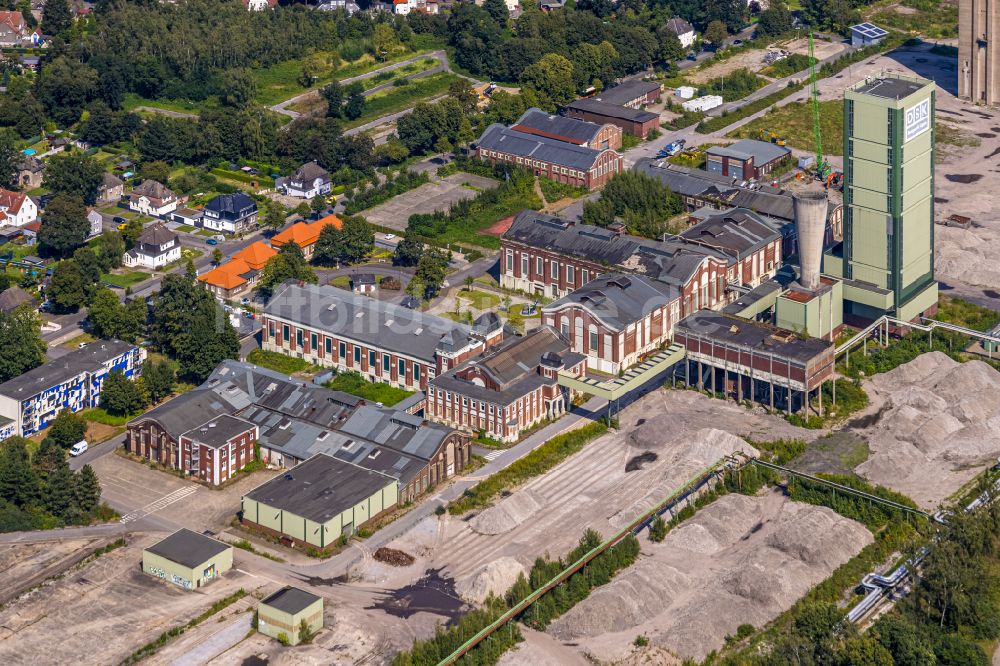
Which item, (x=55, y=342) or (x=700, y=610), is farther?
(x=55, y=342)

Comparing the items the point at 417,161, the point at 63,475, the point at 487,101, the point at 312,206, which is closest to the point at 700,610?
the point at 63,475

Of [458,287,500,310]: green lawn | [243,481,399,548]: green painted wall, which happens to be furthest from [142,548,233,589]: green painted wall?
[458,287,500,310]: green lawn

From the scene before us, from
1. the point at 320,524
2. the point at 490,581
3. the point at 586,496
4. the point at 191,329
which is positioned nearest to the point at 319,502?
the point at 320,524

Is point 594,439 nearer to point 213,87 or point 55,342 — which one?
point 55,342

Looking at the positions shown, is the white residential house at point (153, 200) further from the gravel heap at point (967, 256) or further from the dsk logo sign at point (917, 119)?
the gravel heap at point (967, 256)

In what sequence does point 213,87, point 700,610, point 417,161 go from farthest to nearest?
point 213,87 → point 417,161 → point 700,610

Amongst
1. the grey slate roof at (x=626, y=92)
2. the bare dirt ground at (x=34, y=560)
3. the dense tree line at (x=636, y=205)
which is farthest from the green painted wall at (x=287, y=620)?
the grey slate roof at (x=626, y=92)

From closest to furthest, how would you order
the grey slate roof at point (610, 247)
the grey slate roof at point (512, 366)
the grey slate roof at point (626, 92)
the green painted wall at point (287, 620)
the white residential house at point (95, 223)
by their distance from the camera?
the green painted wall at point (287, 620)
the grey slate roof at point (512, 366)
the grey slate roof at point (610, 247)
the white residential house at point (95, 223)
the grey slate roof at point (626, 92)
